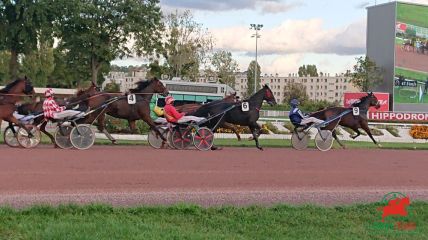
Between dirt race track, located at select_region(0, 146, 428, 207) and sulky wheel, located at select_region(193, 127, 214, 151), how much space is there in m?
1.59

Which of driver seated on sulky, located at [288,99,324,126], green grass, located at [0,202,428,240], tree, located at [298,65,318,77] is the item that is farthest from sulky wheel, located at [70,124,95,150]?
tree, located at [298,65,318,77]

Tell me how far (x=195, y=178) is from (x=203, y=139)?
6.87m

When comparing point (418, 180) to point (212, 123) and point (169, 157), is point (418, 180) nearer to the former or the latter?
point (169, 157)

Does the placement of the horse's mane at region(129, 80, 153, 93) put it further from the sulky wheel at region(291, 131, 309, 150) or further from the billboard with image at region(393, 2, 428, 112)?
the billboard with image at region(393, 2, 428, 112)

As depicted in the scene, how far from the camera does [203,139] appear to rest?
58.1 ft

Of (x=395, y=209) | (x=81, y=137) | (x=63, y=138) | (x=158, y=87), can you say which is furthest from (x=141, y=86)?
(x=395, y=209)

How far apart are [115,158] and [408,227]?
7874 mm

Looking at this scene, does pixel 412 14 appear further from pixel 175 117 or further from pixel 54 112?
pixel 54 112

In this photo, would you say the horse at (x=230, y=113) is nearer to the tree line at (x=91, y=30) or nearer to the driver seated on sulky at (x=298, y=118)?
the driver seated on sulky at (x=298, y=118)

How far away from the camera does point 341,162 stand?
597 inches

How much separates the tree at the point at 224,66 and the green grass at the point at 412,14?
1999 centimetres

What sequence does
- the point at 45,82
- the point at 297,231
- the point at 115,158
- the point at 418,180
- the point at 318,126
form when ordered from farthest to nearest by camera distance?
the point at 45,82 → the point at 318,126 → the point at 115,158 → the point at 418,180 → the point at 297,231

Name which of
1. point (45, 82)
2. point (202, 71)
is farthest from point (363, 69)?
point (45, 82)

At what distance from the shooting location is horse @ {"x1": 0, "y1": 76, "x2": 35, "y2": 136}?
16422mm
